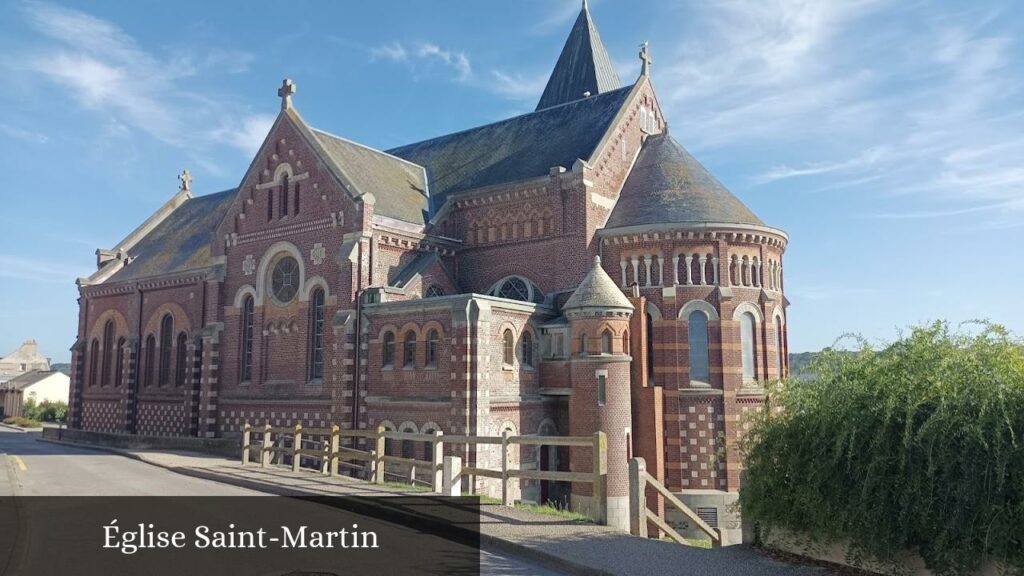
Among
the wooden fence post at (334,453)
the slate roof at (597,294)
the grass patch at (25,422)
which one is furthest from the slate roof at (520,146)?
the grass patch at (25,422)

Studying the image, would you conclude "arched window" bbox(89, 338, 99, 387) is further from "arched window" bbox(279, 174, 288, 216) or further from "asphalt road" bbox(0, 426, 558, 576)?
"arched window" bbox(279, 174, 288, 216)

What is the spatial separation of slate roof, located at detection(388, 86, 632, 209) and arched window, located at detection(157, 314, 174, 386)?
14.7 meters

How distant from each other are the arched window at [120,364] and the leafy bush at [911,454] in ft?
124

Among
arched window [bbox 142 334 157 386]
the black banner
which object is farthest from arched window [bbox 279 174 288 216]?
the black banner

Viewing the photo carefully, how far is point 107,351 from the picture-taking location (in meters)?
41.7

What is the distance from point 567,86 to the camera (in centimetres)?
4238

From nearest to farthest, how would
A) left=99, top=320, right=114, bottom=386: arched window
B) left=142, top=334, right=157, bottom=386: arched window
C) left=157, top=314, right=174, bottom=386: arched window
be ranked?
left=157, top=314, right=174, bottom=386: arched window, left=142, top=334, right=157, bottom=386: arched window, left=99, top=320, right=114, bottom=386: arched window

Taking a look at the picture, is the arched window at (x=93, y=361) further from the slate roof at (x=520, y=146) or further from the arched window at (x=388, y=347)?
the arched window at (x=388, y=347)

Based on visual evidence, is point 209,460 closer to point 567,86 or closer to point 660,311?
point 660,311

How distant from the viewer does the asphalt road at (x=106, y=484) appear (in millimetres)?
11508

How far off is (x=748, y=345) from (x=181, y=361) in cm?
2620

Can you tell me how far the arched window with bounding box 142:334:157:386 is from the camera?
38.4 meters

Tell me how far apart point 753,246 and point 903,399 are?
1780 centimetres

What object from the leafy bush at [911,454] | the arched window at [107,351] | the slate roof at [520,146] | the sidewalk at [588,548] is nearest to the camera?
the leafy bush at [911,454]
